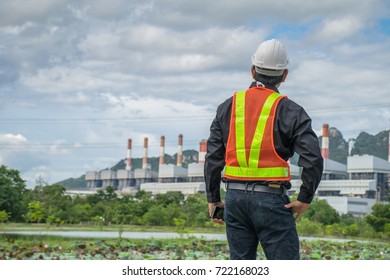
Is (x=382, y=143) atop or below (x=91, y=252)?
atop

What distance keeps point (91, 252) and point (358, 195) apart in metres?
44.3

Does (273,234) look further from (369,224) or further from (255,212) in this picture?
(369,224)

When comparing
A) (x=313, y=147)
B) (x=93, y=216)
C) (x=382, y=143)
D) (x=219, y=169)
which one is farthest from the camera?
(x=382, y=143)

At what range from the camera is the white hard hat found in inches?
94.6

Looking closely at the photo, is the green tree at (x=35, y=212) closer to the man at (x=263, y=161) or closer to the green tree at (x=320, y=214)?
the green tree at (x=320, y=214)

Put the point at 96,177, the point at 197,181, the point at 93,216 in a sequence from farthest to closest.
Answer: the point at 96,177
the point at 197,181
the point at 93,216

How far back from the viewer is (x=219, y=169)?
2389 millimetres

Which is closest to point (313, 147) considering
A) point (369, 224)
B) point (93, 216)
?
point (93, 216)

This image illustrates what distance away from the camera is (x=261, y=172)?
7.59ft

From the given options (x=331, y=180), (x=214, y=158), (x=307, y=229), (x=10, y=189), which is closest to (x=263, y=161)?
(x=214, y=158)

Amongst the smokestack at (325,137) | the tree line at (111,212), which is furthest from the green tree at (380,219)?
the smokestack at (325,137)

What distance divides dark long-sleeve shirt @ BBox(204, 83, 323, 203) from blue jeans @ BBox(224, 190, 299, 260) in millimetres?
84

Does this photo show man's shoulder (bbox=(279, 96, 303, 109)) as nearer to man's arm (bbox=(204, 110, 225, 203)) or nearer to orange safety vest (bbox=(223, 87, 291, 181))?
orange safety vest (bbox=(223, 87, 291, 181))

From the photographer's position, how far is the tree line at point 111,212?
40.4 ft
